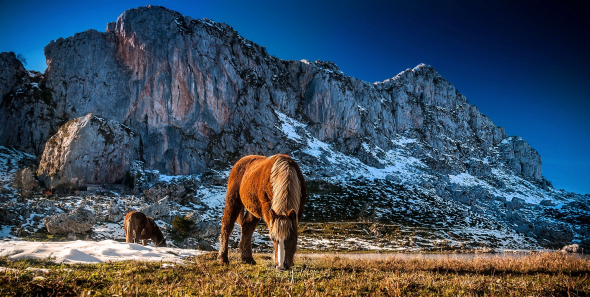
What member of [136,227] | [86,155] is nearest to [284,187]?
[136,227]

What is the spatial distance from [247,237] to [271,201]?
279 cm

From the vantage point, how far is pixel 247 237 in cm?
881

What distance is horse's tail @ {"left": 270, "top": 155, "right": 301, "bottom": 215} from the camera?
5982 millimetres

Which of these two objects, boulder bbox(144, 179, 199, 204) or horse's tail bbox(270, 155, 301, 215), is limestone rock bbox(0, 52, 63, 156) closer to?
boulder bbox(144, 179, 199, 204)

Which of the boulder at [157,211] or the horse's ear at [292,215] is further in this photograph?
the boulder at [157,211]

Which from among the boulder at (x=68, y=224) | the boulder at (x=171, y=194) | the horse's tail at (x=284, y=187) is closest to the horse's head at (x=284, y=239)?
the horse's tail at (x=284, y=187)

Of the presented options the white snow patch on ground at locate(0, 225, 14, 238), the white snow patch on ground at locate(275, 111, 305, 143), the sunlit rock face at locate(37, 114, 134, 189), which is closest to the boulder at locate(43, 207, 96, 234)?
the white snow patch on ground at locate(0, 225, 14, 238)

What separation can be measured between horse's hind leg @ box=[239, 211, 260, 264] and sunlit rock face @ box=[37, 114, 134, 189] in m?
62.4

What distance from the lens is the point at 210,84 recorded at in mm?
94375

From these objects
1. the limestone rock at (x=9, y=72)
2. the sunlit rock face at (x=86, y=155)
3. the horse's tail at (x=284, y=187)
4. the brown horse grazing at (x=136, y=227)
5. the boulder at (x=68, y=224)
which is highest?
the limestone rock at (x=9, y=72)

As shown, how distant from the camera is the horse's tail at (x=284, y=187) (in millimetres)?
5982

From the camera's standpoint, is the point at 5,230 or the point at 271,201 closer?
the point at 271,201

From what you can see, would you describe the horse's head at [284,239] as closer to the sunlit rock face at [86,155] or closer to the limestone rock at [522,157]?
the sunlit rock face at [86,155]

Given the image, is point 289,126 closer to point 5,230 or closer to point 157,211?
point 157,211
